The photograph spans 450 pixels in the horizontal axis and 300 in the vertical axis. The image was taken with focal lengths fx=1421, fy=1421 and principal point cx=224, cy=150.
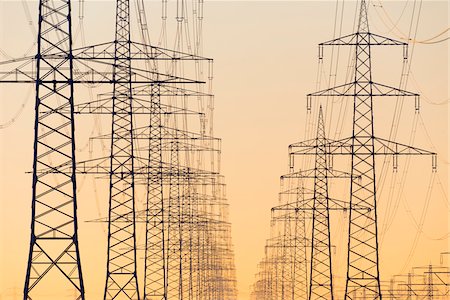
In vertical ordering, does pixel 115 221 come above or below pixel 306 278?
above

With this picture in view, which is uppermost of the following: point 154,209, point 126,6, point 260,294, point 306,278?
point 126,6

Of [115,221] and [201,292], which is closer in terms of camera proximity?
[115,221]

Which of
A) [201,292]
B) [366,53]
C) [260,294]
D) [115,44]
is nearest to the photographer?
[115,44]

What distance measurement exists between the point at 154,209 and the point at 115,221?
13.4 m

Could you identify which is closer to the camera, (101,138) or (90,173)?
(90,173)

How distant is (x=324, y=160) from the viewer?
7569 cm

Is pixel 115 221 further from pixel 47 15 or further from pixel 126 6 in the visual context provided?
pixel 47 15

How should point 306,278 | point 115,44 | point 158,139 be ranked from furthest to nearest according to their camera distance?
point 306,278 < point 158,139 < point 115,44

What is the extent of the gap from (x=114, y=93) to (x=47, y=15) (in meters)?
18.8

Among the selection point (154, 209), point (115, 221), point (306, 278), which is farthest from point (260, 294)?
point (115, 221)

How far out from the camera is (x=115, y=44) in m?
59.4

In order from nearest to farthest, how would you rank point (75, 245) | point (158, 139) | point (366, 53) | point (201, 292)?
point (75, 245) < point (366, 53) < point (158, 139) < point (201, 292)

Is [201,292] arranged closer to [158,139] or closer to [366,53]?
[158,139]

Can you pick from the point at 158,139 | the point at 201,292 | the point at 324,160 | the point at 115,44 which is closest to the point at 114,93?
the point at 115,44
